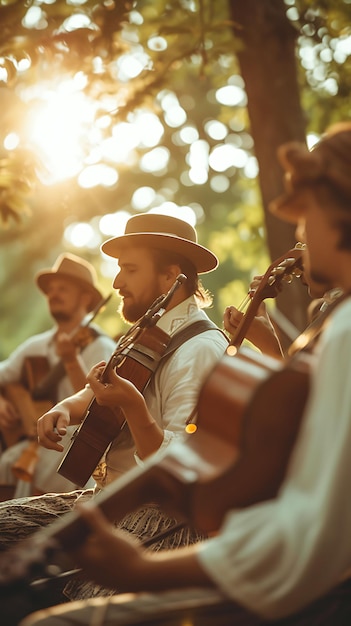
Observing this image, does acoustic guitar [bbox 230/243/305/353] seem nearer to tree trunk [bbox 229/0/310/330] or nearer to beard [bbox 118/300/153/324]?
beard [bbox 118/300/153/324]

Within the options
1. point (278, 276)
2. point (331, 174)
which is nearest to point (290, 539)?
point (331, 174)

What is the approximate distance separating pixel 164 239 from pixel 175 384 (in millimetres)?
749

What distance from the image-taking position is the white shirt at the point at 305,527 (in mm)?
1538

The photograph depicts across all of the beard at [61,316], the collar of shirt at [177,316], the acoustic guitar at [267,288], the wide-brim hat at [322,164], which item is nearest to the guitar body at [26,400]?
the beard at [61,316]

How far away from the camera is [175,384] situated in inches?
137

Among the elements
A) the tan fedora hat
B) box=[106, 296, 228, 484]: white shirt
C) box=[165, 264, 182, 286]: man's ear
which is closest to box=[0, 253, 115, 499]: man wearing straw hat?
the tan fedora hat

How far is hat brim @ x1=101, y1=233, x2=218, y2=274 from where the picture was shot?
3.92m

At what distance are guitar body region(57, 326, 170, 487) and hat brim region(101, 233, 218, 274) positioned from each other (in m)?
0.51

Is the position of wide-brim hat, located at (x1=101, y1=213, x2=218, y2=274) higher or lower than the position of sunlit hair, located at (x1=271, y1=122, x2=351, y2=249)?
lower

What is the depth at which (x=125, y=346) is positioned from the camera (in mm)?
3562

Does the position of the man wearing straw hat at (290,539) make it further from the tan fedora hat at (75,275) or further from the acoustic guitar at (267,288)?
the tan fedora hat at (75,275)

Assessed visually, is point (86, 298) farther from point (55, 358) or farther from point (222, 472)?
point (222, 472)

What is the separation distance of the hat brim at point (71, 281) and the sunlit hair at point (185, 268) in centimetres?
278

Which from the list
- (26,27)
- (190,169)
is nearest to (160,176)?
(190,169)
